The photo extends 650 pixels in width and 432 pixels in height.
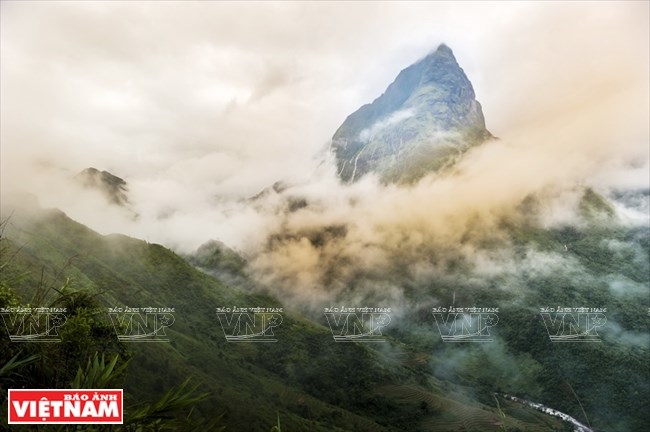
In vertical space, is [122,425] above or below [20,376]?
below

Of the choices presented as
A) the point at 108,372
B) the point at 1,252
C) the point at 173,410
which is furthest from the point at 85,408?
the point at 1,252

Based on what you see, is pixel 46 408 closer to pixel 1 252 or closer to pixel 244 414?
pixel 1 252

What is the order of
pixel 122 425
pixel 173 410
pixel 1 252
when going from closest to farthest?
pixel 173 410
pixel 122 425
pixel 1 252

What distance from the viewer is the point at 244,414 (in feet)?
590

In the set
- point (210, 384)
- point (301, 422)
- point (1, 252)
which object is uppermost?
point (1, 252)

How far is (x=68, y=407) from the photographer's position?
5902 mm

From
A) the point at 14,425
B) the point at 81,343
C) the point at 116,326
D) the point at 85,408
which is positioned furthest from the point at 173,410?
the point at 116,326

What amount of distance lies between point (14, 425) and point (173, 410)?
2181mm

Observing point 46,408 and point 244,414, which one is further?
point 244,414

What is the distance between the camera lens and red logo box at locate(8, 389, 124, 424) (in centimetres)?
564

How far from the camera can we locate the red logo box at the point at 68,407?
5.64 meters

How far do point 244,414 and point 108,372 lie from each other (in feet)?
629

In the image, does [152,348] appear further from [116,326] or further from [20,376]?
[20,376]

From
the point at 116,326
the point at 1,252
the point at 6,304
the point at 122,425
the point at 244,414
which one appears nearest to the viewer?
the point at 122,425
